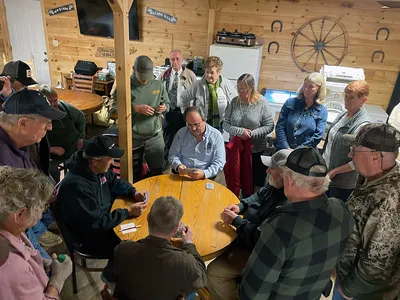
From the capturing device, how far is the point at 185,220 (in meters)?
2.12

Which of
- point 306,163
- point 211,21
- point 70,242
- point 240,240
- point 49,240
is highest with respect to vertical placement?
point 211,21

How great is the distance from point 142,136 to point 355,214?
7.25ft

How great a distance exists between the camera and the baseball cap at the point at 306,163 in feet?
4.66

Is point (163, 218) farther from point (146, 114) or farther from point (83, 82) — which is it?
point (83, 82)

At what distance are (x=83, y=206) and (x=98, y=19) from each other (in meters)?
4.88

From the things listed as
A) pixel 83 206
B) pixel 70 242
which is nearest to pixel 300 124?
pixel 83 206

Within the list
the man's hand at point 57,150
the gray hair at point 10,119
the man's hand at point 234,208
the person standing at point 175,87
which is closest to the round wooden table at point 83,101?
the person standing at point 175,87

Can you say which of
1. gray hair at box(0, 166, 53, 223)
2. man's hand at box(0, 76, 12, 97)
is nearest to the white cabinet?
man's hand at box(0, 76, 12, 97)

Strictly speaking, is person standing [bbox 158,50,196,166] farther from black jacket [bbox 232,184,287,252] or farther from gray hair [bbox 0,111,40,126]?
gray hair [bbox 0,111,40,126]

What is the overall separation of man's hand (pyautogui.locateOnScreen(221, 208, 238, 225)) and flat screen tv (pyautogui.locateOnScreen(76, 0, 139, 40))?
15.1 ft

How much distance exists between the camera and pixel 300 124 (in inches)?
121

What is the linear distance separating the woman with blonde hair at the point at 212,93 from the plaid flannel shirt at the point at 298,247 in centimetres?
218

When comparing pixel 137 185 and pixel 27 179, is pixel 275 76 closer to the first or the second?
pixel 137 185

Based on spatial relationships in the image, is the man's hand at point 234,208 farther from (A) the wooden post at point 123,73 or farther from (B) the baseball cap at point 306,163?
(A) the wooden post at point 123,73
